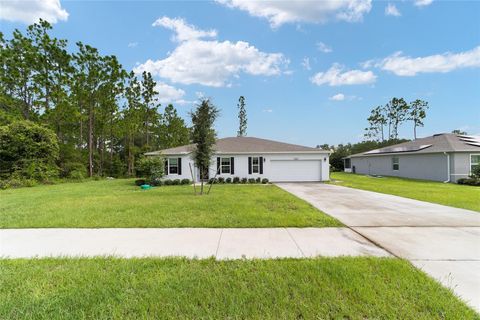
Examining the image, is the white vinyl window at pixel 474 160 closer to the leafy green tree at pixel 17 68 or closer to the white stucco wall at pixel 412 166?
the white stucco wall at pixel 412 166

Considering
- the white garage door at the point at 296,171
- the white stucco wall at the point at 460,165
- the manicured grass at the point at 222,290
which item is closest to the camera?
the manicured grass at the point at 222,290

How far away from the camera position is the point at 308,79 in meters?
18.0

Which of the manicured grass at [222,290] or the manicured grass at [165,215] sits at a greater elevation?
the manicured grass at [165,215]

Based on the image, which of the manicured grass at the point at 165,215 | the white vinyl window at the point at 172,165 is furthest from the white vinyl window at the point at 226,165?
the manicured grass at the point at 165,215

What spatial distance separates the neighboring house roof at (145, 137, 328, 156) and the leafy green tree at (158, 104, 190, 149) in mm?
16954

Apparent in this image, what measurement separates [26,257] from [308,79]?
1921cm

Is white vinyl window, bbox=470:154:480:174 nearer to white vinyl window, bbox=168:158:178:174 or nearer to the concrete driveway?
the concrete driveway

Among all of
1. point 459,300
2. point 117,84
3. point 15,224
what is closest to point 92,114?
point 117,84

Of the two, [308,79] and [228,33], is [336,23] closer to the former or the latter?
[308,79]

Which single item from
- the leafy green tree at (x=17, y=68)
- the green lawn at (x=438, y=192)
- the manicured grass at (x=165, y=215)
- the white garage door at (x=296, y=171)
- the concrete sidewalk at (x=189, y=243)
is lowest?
the green lawn at (x=438, y=192)

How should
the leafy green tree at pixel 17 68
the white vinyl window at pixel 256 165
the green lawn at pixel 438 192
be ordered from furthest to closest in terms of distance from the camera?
1. the leafy green tree at pixel 17 68
2. the white vinyl window at pixel 256 165
3. the green lawn at pixel 438 192

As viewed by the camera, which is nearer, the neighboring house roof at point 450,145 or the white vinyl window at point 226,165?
the neighboring house roof at point 450,145

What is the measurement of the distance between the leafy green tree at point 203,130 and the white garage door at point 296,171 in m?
8.49

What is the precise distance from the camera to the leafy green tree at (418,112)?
37.1 meters
